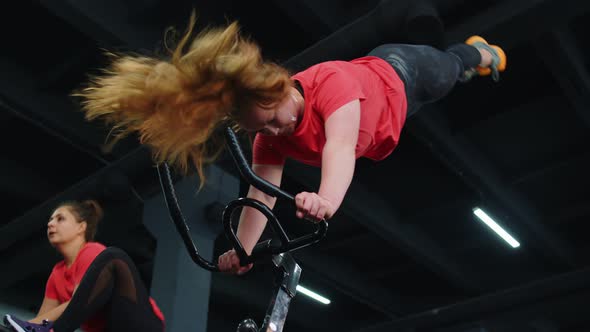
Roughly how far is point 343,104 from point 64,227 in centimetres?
180

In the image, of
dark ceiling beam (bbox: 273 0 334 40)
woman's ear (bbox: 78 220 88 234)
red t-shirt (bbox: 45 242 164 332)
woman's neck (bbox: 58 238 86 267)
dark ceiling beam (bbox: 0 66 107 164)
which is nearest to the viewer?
red t-shirt (bbox: 45 242 164 332)

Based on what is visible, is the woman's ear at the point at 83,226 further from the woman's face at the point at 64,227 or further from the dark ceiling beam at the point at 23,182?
the dark ceiling beam at the point at 23,182

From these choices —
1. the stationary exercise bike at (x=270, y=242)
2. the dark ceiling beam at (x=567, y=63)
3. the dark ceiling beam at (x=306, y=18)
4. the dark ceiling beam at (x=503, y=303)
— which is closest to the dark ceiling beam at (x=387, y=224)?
the dark ceiling beam at (x=503, y=303)

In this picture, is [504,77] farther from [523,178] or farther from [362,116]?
[362,116]

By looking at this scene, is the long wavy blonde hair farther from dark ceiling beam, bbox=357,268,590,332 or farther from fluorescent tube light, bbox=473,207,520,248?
dark ceiling beam, bbox=357,268,590,332

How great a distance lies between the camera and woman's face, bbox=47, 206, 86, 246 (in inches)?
122

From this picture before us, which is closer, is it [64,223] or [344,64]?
[344,64]

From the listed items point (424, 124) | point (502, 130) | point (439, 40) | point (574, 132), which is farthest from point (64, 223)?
point (574, 132)

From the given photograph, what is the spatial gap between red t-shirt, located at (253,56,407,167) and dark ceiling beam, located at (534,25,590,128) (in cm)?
236

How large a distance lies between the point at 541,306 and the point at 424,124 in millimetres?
3104

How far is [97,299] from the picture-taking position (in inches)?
95.2

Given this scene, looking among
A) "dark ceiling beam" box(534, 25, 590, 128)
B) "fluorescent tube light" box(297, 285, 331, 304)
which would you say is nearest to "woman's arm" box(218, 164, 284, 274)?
"dark ceiling beam" box(534, 25, 590, 128)

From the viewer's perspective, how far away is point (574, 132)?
18.0 ft

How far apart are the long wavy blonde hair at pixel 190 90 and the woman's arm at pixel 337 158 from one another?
0.16 meters
